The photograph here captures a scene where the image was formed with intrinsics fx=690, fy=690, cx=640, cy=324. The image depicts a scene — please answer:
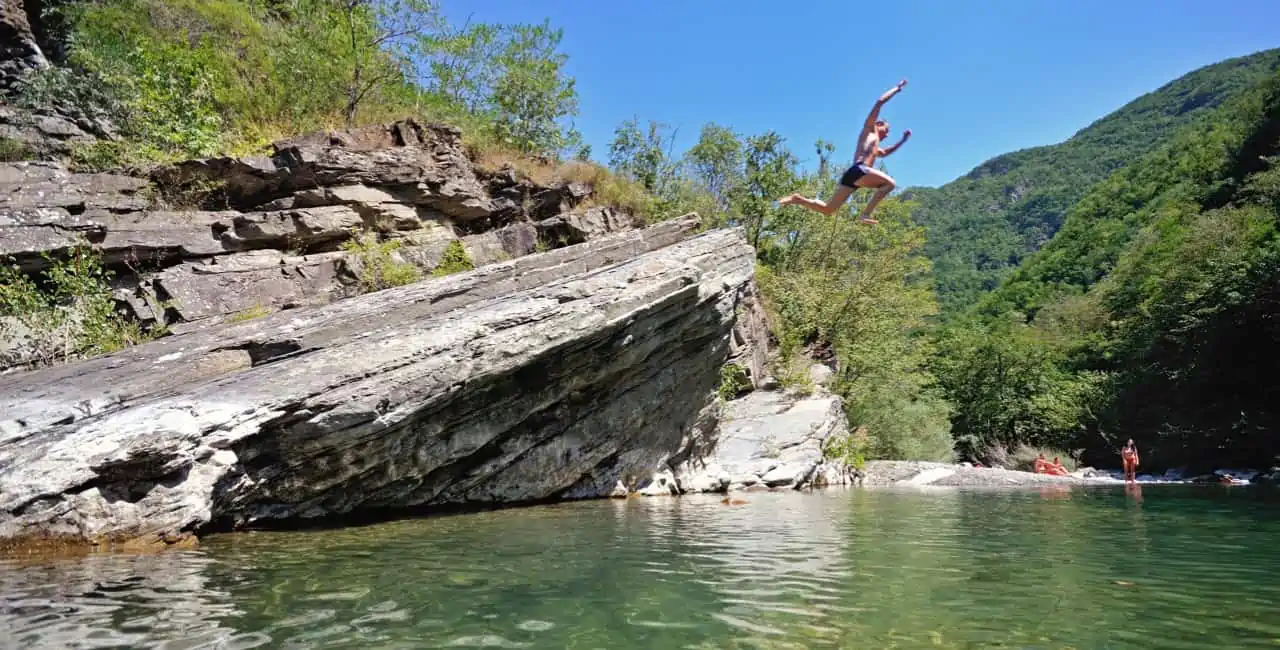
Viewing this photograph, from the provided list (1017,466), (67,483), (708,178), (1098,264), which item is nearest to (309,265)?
(67,483)

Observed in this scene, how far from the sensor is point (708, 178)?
34.2 metres

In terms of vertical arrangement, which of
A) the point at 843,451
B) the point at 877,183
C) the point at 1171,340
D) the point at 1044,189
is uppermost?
the point at 1044,189

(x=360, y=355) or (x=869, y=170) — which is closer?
(x=360, y=355)

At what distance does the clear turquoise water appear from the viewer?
4465 mm

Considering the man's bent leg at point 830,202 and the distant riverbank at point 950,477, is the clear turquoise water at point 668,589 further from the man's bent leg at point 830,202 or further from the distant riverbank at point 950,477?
the distant riverbank at point 950,477

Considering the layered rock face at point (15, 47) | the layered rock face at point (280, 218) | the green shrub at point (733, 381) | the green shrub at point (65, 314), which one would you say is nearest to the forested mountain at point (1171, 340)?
the green shrub at point (733, 381)

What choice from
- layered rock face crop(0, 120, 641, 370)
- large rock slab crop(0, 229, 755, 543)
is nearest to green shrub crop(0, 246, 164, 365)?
layered rock face crop(0, 120, 641, 370)

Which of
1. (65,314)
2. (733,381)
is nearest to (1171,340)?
(733,381)

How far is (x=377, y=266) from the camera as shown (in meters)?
15.8

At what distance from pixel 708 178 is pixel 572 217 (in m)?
16.2

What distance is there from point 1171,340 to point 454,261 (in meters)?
35.9

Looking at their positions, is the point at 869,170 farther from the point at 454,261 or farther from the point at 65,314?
the point at 65,314

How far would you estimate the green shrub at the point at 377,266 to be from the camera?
1556cm

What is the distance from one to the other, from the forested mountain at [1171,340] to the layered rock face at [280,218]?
30.3 metres
